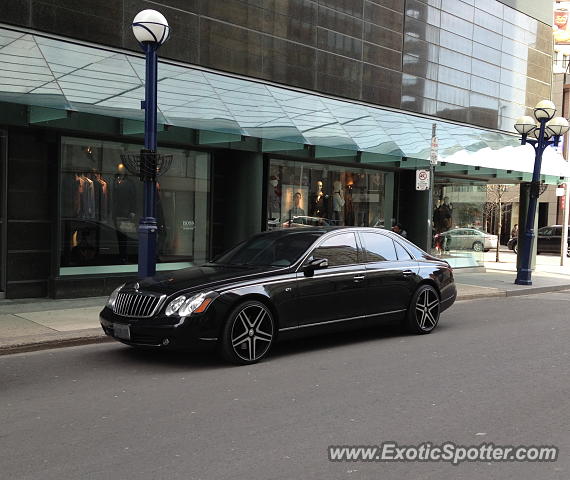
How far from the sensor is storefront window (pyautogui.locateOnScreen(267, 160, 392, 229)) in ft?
50.1

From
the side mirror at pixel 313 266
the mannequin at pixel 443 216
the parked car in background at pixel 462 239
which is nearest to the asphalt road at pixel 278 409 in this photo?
the side mirror at pixel 313 266

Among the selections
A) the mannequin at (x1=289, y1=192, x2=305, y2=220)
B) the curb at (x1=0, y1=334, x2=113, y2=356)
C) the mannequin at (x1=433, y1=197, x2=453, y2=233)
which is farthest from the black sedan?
the mannequin at (x1=433, y1=197, x2=453, y2=233)

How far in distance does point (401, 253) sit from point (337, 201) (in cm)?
810

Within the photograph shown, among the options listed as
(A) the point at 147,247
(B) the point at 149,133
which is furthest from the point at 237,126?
(A) the point at 147,247

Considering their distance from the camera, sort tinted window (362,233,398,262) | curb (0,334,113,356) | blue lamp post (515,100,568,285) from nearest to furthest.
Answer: curb (0,334,113,356) → tinted window (362,233,398,262) → blue lamp post (515,100,568,285)

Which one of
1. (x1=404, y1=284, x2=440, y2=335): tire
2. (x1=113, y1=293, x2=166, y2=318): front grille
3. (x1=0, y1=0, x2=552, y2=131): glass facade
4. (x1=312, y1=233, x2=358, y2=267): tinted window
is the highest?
(x1=0, y1=0, x2=552, y2=131): glass facade

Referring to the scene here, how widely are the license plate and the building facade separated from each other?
453 centimetres

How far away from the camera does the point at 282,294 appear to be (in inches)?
280

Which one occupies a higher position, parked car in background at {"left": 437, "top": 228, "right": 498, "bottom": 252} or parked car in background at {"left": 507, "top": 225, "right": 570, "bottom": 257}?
parked car in background at {"left": 437, "top": 228, "right": 498, "bottom": 252}

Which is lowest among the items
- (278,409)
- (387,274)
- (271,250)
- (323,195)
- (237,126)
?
(278,409)

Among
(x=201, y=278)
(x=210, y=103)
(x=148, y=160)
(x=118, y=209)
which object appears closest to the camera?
(x=201, y=278)

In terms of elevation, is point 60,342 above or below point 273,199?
below

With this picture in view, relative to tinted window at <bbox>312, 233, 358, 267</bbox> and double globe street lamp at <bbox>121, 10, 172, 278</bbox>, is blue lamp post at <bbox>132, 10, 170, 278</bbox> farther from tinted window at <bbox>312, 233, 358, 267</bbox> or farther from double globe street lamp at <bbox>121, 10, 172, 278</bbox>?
tinted window at <bbox>312, 233, 358, 267</bbox>

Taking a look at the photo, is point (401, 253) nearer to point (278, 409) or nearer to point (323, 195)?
point (278, 409)
